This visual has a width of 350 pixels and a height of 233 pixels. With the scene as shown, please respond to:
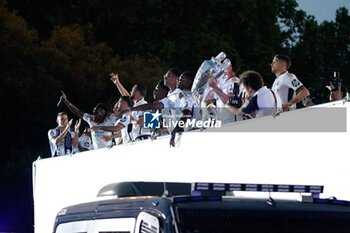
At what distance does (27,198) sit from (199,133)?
1685 cm

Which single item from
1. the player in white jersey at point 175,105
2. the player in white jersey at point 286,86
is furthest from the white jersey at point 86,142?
the player in white jersey at point 286,86

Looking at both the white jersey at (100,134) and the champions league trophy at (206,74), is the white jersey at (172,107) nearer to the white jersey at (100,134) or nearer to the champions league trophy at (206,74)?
the champions league trophy at (206,74)

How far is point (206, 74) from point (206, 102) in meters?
0.51

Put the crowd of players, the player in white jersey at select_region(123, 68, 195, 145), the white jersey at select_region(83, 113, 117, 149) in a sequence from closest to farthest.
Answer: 1. the crowd of players
2. the player in white jersey at select_region(123, 68, 195, 145)
3. the white jersey at select_region(83, 113, 117, 149)

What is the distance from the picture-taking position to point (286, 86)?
551 inches

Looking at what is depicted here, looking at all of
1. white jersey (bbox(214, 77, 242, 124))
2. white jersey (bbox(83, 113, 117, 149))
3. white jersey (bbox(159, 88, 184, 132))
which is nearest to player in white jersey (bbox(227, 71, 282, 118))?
white jersey (bbox(214, 77, 242, 124))

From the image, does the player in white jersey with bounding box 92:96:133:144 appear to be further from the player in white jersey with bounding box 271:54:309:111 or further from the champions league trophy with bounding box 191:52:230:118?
the player in white jersey with bounding box 271:54:309:111

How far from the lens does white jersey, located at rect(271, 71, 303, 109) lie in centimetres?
1397

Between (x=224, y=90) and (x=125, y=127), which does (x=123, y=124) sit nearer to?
(x=125, y=127)

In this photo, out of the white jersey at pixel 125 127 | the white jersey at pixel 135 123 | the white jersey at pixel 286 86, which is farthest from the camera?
the white jersey at pixel 125 127

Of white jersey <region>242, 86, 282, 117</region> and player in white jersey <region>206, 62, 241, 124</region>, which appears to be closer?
white jersey <region>242, 86, 282, 117</region>

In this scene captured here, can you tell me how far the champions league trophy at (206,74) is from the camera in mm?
15250

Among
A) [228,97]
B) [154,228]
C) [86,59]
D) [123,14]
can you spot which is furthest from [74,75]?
[154,228]

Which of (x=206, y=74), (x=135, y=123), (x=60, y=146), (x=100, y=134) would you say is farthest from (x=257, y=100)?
(x=60, y=146)
